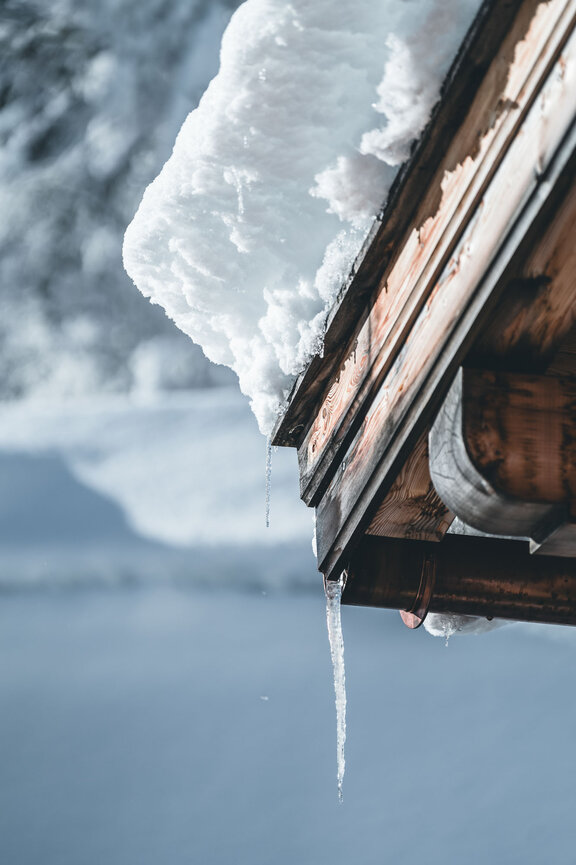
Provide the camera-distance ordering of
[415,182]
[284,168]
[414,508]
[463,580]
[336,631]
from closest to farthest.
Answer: [415,182] → [284,168] → [414,508] → [463,580] → [336,631]

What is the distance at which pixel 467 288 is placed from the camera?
132 centimetres

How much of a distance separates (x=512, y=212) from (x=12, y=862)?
15.8 metres

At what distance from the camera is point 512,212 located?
1.20 metres

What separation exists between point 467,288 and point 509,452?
0.29 metres

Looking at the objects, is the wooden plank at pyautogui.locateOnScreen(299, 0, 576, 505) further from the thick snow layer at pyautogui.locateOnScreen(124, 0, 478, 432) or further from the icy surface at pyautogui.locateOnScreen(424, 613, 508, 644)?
the icy surface at pyautogui.locateOnScreen(424, 613, 508, 644)

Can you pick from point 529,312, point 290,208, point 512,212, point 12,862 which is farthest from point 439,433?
point 12,862

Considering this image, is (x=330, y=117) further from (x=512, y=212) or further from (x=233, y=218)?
(x=512, y=212)

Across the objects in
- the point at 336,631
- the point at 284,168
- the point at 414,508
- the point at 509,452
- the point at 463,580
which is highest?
the point at 284,168

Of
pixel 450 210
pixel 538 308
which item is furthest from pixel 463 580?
pixel 450 210

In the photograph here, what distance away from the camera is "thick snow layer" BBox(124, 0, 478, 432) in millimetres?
1356

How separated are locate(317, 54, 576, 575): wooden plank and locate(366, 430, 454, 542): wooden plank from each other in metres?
0.08

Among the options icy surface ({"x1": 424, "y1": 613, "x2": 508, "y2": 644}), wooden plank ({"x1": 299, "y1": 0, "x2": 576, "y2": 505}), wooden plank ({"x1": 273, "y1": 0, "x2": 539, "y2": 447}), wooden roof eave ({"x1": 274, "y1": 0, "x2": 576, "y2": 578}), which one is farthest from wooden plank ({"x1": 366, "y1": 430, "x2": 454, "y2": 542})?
icy surface ({"x1": 424, "y1": 613, "x2": 508, "y2": 644})

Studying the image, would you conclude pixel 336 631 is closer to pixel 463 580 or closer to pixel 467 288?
pixel 463 580

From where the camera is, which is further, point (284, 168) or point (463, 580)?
point (463, 580)
